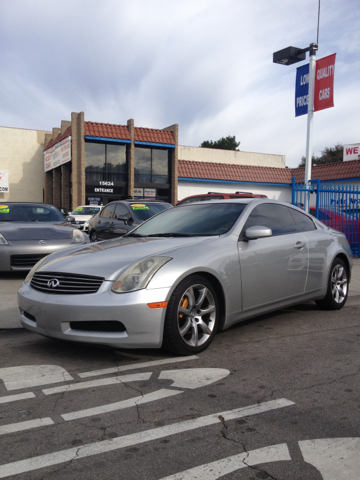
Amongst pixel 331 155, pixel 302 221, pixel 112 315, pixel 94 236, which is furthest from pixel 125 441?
pixel 331 155

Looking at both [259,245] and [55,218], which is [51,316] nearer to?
[259,245]

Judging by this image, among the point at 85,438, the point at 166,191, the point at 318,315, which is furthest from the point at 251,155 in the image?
the point at 85,438

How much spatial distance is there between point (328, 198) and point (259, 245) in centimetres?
804

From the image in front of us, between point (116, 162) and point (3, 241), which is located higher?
point (116, 162)

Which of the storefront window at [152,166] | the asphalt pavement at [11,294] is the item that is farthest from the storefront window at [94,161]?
the asphalt pavement at [11,294]

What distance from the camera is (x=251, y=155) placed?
4759cm

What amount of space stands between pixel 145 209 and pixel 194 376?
7.71 m

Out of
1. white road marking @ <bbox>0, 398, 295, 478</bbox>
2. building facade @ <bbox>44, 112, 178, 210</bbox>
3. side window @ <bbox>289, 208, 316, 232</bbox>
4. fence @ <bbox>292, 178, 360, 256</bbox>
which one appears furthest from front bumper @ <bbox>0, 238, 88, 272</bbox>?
building facade @ <bbox>44, 112, 178, 210</bbox>

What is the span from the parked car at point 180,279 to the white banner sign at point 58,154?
93.4ft

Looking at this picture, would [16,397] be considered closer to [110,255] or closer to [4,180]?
[110,255]

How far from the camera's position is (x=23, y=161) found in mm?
42625

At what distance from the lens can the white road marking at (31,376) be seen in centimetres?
356

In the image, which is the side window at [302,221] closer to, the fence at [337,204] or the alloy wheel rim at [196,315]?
the alloy wheel rim at [196,315]

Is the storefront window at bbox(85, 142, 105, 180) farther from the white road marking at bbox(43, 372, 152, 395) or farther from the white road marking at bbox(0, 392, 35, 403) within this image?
the white road marking at bbox(0, 392, 35, 403)
